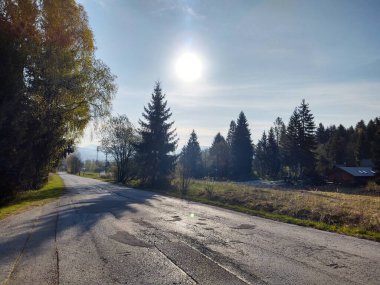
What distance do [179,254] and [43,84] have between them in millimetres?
18184

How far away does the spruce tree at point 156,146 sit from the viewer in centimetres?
3591

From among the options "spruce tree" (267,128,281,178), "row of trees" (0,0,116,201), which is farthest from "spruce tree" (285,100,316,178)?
"row of trees" (0,0,116,201)

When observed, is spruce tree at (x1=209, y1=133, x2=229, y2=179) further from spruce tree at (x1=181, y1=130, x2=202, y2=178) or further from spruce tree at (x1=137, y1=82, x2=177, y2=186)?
spruce tree at (x1=137, y1=82, x2=177, y2=186)

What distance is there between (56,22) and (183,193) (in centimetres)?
1578

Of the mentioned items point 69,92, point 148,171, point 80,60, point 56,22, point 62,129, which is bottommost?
point 148,171

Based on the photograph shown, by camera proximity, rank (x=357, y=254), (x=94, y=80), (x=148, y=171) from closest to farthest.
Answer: (x=357, y=254) < (x=94, y=80) < (x=148, y=171)

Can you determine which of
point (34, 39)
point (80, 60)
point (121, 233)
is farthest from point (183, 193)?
point (121, 233)

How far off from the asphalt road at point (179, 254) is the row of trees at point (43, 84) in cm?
839

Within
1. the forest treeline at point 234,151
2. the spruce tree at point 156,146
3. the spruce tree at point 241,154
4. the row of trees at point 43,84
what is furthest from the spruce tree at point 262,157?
the row of trees at point 43,84

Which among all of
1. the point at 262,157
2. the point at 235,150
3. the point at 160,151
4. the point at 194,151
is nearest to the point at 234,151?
the point at 235,150

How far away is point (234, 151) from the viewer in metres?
72.6

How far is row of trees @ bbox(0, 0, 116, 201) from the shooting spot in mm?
18172

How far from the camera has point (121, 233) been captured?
10.1 meters

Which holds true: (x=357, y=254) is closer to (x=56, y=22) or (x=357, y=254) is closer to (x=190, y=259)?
(x=190, y=259)
